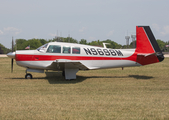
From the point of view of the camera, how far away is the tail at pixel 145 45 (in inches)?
404

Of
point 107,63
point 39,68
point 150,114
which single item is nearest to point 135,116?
point 150,114

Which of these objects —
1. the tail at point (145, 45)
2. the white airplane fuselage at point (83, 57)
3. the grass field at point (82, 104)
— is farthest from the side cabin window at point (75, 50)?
the tail at point (145, 45)

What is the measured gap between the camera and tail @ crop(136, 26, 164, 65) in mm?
10258

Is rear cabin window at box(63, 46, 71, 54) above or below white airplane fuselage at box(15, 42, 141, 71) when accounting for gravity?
above

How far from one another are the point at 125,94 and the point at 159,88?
6.30ft

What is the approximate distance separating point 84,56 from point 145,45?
11.6ft

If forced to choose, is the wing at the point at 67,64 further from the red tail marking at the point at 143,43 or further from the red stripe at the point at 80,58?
the red tail marking at the point at 143,43

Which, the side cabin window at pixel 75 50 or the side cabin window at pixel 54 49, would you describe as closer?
the side cabin window at pixel 54 49

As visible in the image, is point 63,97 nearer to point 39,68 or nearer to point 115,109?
point 115,109

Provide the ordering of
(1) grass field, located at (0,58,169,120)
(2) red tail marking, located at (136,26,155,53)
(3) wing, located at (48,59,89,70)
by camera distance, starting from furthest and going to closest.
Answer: (2) red tail marking, located at (136,26,155,53) < (3) wing, located at (48,59,89,70) < (1) grass field, located at (0,58,169,120)

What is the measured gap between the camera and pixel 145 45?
10.4 meters

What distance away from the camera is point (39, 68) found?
389 inches

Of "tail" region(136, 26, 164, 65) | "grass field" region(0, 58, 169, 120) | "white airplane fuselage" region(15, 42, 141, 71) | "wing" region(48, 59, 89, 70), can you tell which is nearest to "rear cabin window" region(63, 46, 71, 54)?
"white airplane fuselage" region(15, 42, 141, 71)

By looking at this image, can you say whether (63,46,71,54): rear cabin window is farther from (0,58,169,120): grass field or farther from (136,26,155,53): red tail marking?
(136,26,155,53): red tail marking
